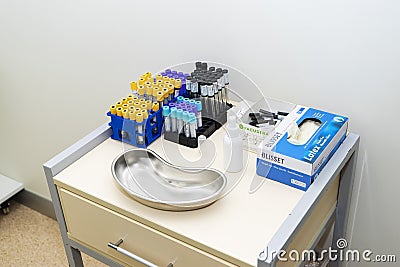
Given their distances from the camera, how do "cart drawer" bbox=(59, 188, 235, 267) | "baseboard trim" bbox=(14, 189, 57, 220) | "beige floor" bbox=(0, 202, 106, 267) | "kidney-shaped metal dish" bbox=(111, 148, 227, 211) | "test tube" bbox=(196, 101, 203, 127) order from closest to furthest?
"cart drawer" bbox=(59, 188, 235, 267), "kidney-shaped metal dish" bbox=(111, 148, 227, 211), "test tube" bbox=(196, 101, 203, 127), "beige floor" bbox=(0, 202, 106, 267), "baseboard trim" bbox=(14, 189, 57, 220)

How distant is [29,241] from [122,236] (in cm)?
107

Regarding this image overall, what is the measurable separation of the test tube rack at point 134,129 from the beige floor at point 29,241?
84 cm

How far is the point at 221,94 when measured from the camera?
134cm

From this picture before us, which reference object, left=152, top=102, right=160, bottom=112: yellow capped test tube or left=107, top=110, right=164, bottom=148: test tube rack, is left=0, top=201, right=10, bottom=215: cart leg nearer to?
left=107, top=110, right=164, bottom=148: test tube rack

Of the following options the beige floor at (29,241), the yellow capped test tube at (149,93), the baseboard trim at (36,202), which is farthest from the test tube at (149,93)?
Answer: the baseboard trim at (36,202)

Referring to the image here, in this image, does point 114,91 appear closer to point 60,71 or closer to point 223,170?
point 60,71

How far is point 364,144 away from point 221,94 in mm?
394

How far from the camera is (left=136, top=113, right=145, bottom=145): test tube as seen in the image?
4.09 feet

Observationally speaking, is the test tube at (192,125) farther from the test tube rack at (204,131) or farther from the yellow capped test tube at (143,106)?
the yellow capped test tube at (143,106)

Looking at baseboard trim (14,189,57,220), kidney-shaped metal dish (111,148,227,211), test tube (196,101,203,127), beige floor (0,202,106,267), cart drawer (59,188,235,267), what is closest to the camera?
cart drawer (59,188,235,267)

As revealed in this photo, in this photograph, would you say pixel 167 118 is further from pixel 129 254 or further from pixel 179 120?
pixel 129 254

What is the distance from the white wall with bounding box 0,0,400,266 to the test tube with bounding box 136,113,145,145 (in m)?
0.31

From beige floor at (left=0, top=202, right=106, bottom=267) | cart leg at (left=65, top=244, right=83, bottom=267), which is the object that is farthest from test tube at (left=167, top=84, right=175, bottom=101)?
beige floor at (left=0, top=202, right=106, bottom=267)

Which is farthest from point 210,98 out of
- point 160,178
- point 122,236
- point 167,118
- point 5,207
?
point 5,207
